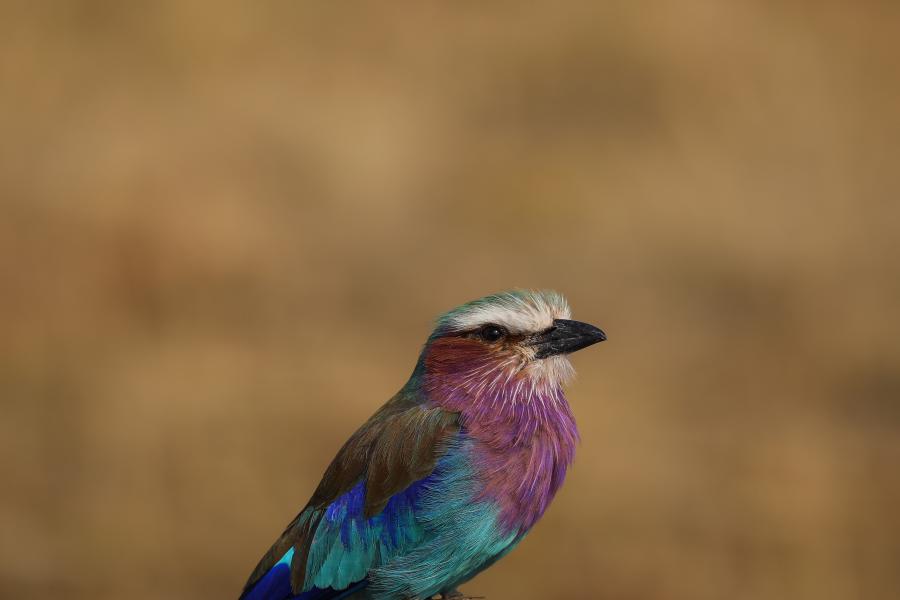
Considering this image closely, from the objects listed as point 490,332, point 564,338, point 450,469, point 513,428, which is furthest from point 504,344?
point 450,469

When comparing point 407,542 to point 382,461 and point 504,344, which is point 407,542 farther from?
point 504,344

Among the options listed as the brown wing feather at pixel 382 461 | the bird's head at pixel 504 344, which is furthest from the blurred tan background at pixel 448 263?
the bird's head at pixel 504 344

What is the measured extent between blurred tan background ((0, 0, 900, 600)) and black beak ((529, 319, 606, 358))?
4879 millimetres

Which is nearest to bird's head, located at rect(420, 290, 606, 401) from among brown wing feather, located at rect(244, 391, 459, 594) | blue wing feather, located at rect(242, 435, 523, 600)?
brown wing feather, located at rect(244, 391, 459, 594)

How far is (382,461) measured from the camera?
4.67m

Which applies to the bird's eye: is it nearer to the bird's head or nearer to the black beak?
the bird's head

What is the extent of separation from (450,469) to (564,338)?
0.64 m

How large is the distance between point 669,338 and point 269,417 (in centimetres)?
324

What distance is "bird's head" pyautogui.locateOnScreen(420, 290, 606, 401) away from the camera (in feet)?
15.5

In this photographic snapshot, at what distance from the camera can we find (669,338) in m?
10.7

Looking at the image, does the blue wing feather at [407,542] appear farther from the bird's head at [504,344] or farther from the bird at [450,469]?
the bird's head at [504,344]

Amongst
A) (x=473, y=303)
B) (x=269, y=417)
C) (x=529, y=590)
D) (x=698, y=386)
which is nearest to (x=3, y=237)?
(x=269, y=417)

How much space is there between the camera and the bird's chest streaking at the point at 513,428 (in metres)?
4.45

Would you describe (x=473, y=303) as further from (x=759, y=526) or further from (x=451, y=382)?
(x=759, y=526)
